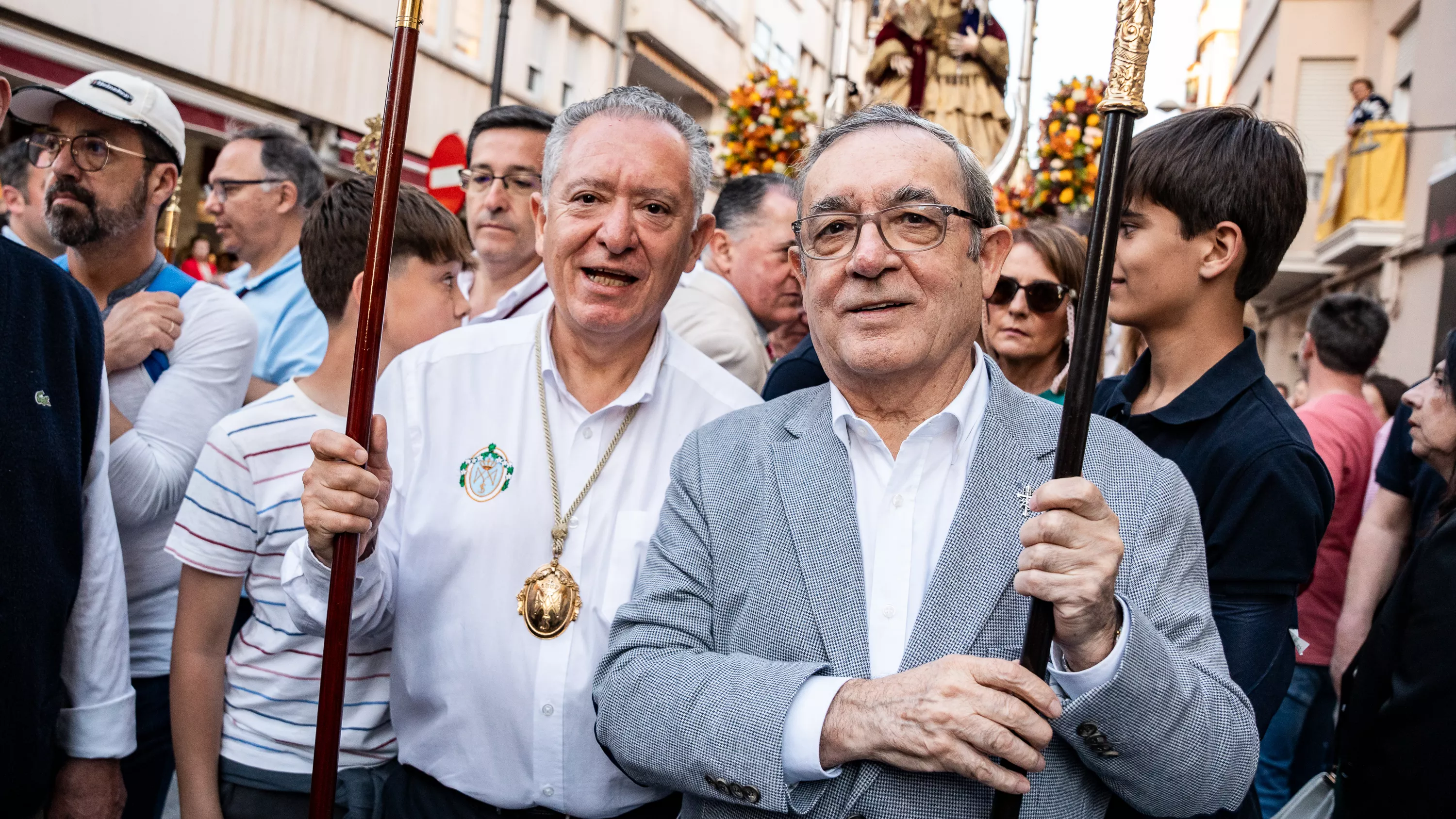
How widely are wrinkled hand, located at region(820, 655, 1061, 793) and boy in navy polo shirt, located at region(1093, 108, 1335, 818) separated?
0.67 meters

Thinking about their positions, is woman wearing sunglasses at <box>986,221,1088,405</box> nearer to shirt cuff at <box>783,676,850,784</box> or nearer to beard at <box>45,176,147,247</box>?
shirt cuff at <box>783,676,850,784</box>

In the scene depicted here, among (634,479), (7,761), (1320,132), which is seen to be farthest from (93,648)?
(1320,132)

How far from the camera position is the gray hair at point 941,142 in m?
2.15

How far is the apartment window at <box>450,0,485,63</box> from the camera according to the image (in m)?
16.7

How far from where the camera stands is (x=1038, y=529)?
156cm

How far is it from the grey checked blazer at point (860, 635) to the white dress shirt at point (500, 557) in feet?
0.95

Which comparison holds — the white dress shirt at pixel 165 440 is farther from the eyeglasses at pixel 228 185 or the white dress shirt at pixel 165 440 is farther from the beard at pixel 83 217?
the eyeglasses at pixel 228 185

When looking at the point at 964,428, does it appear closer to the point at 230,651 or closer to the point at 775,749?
the point at 775,749

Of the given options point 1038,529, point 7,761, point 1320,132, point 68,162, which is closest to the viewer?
point 1038,529

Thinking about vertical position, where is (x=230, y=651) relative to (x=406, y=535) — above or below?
below

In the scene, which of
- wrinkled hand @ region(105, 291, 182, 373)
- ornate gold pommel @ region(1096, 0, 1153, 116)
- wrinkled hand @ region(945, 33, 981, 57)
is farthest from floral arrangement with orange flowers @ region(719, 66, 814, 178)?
ornate gold pommel @ region(1096, 0, 1153, 116)

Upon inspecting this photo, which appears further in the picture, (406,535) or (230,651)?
(230,651)

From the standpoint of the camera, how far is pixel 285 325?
461 centimetres

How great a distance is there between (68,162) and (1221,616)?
10.6ft
